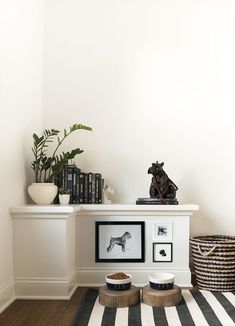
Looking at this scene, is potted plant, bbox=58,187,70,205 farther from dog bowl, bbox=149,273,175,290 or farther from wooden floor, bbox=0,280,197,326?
dog bowl, bbox=149,273,175,290

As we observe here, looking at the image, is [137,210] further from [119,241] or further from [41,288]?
[41,288]

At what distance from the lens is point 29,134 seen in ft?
10.4

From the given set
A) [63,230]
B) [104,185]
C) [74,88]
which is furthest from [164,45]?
[63,230]

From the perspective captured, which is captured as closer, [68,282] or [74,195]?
[68,282]

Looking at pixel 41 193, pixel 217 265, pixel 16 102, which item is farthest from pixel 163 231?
pixel 16 102

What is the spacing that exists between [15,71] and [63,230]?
3.80 feet

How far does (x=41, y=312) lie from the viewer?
245 cm

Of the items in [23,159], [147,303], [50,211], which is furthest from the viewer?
[23,159]

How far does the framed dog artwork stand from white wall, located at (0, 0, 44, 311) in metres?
0.65

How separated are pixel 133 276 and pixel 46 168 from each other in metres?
1.06

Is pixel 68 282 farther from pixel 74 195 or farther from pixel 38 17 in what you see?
pixel 38 17

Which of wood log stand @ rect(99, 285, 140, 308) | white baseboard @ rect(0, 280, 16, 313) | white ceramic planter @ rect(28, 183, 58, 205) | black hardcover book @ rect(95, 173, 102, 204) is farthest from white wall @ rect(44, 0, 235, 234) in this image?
white baseboard @ rect(0, 280, 16, 313)

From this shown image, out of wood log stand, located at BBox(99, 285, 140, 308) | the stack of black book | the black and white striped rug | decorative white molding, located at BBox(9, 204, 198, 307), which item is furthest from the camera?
the stack of black book

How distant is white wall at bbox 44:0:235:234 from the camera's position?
341 centimetres
